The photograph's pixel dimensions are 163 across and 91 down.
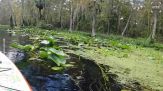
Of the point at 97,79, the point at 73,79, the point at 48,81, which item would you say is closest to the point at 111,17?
the point at 97,79

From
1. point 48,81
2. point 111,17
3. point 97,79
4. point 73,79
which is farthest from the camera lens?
point 111,17

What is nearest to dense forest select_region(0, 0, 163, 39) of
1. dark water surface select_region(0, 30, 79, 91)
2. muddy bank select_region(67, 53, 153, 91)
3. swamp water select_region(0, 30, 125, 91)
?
muddy bank select_region(67, 53, 153, 91)

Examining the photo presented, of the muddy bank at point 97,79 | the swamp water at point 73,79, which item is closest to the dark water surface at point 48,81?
the swamp water at point 73,79

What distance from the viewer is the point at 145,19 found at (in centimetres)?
4394

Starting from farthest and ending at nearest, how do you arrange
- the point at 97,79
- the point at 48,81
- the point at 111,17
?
the point at 111,17
the point at 97,79
the point at 48,81

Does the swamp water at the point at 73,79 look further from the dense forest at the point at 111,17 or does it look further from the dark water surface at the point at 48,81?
the dense forest at the point at 111,17

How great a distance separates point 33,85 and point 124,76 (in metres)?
3.33

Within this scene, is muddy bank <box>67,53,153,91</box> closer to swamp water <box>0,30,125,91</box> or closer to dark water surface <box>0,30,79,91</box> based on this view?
swamp water <box>0,30,125,91</box>

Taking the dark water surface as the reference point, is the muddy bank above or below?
below

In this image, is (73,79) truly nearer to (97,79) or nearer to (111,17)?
(97,79)

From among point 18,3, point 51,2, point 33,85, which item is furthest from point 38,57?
point 18,3

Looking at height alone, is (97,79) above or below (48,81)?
below

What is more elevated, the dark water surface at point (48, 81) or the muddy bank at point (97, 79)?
the dark water surface at point (48, 81)

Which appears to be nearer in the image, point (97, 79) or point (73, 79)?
point (73, 79)
